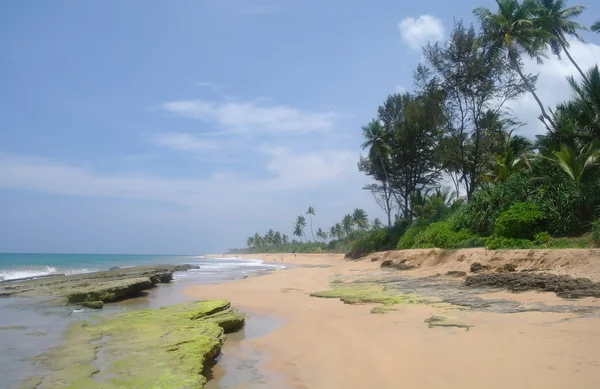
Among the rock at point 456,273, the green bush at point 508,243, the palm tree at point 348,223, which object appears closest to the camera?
the rock at point 456,273

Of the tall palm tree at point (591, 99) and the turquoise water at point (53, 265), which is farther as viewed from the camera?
the turquoise water at point (53, 265)

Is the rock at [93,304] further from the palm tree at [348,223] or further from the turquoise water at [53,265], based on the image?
the palm tree at [348,223]

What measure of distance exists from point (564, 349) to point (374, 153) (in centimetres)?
3685

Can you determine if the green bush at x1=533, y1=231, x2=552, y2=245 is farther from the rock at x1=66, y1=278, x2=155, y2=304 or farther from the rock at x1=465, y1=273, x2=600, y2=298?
the rock at x1=66, y1=278, x2=155, y2=304

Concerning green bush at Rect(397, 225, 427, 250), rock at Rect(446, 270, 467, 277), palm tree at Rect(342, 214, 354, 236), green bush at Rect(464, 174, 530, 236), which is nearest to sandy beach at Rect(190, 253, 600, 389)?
rock at Rect(446, 270, 467, 277)

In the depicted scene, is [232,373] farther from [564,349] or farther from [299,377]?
[564,349]

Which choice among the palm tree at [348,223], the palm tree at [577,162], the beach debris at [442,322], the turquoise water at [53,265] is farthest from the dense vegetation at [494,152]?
the palm tree at [348,223]

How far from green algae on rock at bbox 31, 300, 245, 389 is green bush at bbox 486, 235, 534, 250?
35.2 feet

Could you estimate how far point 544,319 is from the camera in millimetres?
6512

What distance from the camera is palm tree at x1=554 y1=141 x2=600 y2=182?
1567cm

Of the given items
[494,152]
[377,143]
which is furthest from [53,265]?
[494,152]

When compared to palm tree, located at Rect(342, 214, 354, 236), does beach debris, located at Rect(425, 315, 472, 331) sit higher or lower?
lower

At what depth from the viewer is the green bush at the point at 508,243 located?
1456cm

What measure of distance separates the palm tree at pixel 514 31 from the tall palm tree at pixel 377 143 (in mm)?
15398
